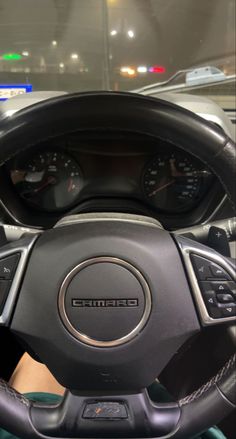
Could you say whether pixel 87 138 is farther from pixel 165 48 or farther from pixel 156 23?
pixel 165 48

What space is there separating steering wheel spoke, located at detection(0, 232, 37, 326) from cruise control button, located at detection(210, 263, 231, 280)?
0.97 ft

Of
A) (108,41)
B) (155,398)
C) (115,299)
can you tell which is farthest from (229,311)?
(108,41)

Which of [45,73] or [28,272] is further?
[45,73]

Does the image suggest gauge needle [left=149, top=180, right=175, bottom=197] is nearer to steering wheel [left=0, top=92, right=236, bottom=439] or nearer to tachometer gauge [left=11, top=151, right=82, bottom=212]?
tachometer gauge [left=11, top=151, right=82, bottom=212]

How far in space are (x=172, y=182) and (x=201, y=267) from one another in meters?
0.70

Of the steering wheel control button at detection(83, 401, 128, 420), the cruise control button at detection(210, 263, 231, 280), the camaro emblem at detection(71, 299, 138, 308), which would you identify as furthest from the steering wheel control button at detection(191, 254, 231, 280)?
the steering wheel control button at detection(83, 401, 128, 420)

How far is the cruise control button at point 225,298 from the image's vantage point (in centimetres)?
81

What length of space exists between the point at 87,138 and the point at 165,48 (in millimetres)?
2713

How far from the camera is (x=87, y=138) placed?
1.40 m

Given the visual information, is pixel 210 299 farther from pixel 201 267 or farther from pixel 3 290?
pixel 3 290

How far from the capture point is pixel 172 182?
59.0 inches

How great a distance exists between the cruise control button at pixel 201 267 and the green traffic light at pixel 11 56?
94cm

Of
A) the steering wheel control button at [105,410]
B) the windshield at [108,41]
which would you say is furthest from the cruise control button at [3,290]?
the windshield at [108,41]

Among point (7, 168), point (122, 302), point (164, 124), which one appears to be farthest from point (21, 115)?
point (7, 168)
